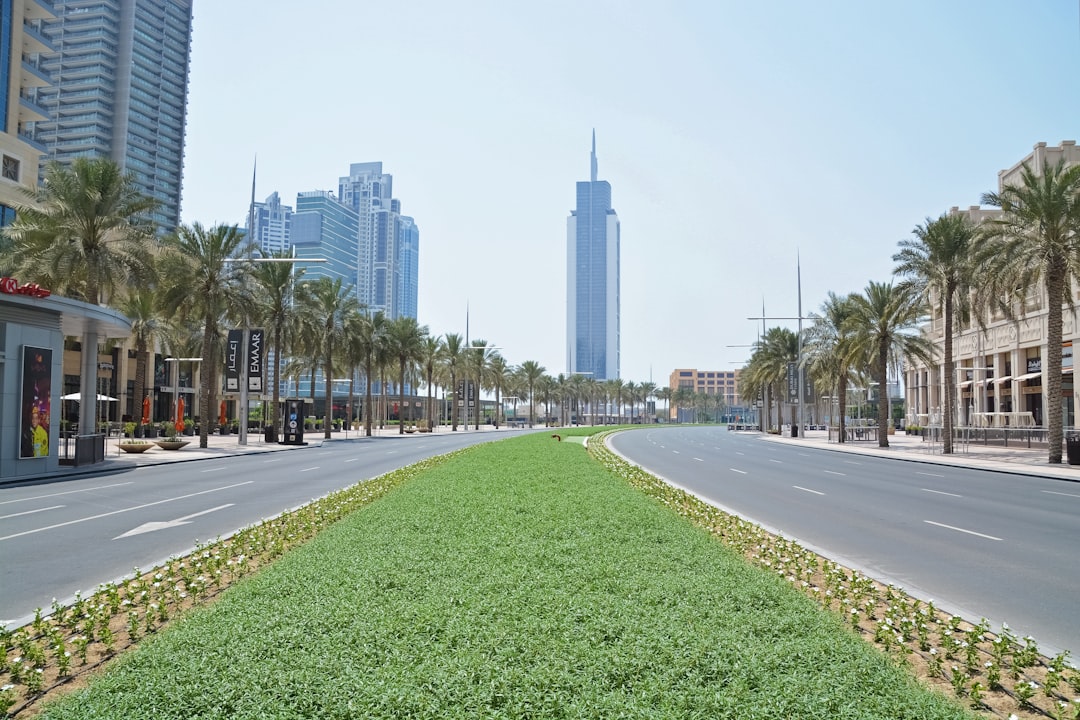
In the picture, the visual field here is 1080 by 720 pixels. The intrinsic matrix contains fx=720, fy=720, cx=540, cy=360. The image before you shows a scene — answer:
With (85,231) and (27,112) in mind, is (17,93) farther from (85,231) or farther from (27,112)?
(85,231)

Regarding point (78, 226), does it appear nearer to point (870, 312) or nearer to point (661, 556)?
point (661, 556)

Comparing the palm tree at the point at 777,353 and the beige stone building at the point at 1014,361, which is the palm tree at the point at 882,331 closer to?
the beige stone building at the point at 1014,361

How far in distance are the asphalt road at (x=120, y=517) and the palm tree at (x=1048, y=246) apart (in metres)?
27.3

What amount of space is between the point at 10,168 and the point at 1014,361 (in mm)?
68539

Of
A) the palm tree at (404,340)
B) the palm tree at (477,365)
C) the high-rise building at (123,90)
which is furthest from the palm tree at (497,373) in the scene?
the high-rise building at (123,90)

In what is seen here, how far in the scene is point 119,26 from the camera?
127688 millimetres

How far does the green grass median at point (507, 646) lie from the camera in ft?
13.4

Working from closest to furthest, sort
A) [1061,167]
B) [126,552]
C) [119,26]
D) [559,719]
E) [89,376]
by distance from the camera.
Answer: [559,719], [126,552], [89,376], [1061,167], [119,26]

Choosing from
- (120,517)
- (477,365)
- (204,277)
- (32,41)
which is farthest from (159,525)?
(477,365)

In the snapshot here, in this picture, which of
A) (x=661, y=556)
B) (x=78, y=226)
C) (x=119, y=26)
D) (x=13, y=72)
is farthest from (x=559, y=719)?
(x=119, y=26)

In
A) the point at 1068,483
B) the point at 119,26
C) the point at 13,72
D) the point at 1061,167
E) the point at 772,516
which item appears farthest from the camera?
the point at 119,26

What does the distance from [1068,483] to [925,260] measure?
18.0 meters

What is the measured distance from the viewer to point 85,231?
1179 inches

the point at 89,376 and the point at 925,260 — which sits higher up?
the point at 925,260
